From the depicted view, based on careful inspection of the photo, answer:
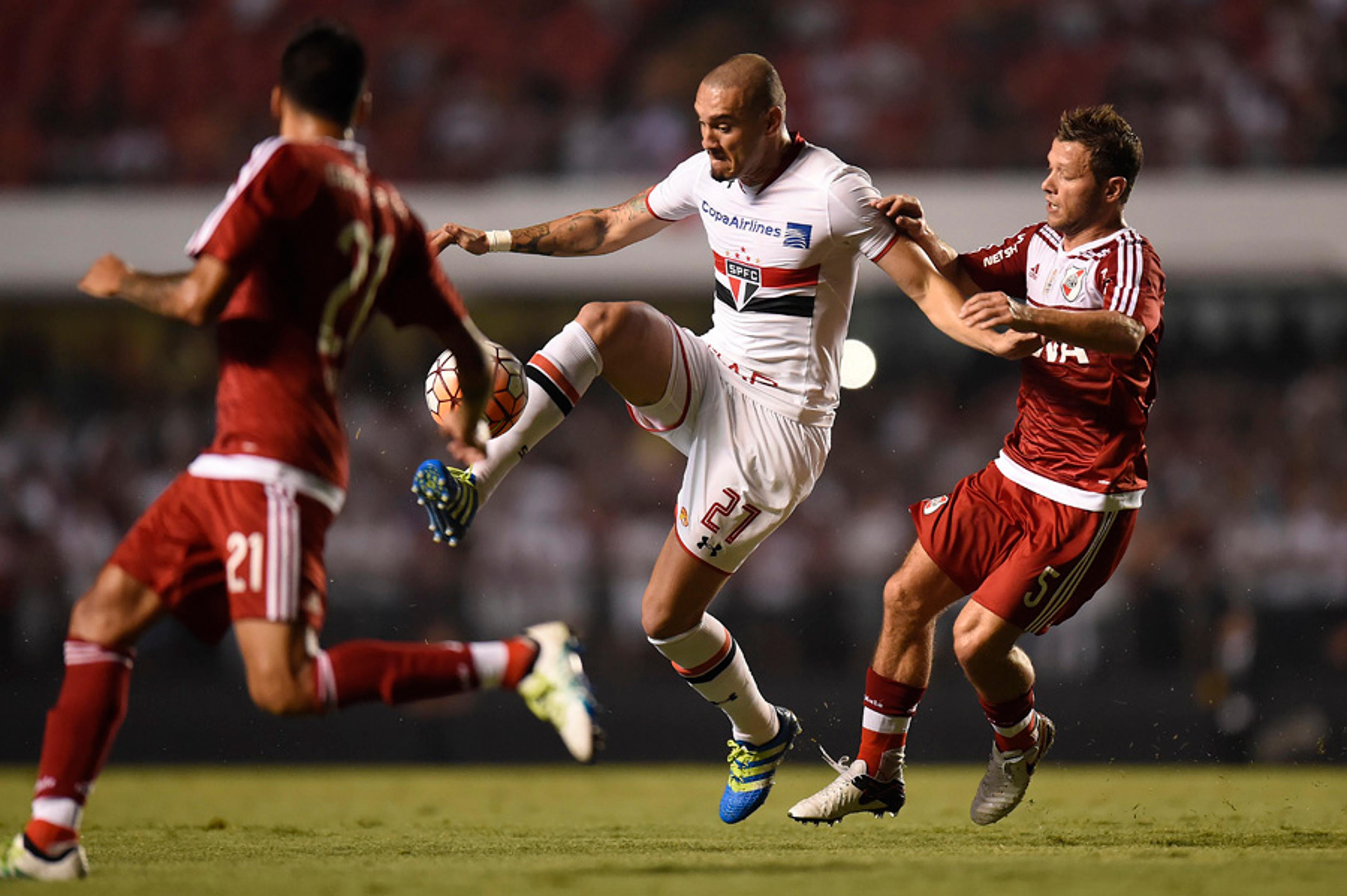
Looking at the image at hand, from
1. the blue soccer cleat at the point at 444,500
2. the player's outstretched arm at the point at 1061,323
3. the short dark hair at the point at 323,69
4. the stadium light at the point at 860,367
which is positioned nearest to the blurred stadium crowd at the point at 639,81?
the stadium light at the point at 860,367

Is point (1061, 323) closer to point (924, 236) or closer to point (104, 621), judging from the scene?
point (924, 236)

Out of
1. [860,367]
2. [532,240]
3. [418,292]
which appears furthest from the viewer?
[860,367]

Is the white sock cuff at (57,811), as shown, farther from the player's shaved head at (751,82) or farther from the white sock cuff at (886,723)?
the player's shaved head at (751,82)

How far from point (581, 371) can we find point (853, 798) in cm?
218

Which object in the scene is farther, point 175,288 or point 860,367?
point 860,367

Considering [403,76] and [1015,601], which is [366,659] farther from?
[403,76]

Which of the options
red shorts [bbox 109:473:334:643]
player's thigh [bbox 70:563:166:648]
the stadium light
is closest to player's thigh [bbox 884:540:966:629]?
red shorts [bbox 109:473:334:643]

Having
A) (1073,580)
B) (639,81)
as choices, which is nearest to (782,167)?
(1073,580)

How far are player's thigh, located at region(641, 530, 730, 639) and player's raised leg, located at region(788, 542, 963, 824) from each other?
75 centimetres

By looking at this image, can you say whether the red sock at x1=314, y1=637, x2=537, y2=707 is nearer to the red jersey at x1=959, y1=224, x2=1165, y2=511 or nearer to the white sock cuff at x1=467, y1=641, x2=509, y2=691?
the white sock cuff at x1=467, y1=641, x2=509, y2=691

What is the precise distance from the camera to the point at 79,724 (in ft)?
15.0

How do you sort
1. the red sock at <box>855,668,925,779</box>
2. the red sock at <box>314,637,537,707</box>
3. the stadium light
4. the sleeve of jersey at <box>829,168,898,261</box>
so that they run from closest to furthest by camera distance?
the red sock at <box>314,637,537,707</box> → the sleeve of jersey at <box>829,168,898,261</box> → the red sock at <box>855,668,925,779</box> → the stadium light

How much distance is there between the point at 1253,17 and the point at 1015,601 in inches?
501

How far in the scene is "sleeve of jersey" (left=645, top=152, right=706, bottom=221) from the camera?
652 centimetres
